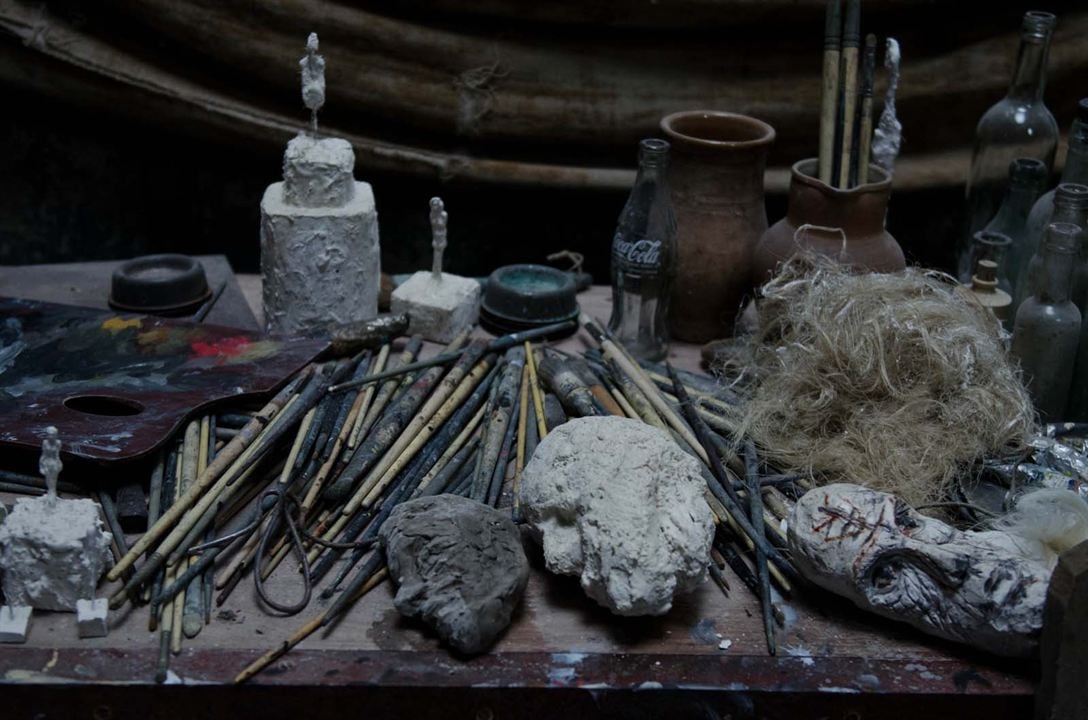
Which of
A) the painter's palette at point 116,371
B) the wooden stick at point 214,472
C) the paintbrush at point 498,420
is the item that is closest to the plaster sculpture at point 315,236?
the painter's palette at point 116,371

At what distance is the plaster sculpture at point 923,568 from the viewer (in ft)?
5.24

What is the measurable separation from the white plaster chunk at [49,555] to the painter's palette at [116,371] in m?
0.20

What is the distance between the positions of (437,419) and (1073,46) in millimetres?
2042

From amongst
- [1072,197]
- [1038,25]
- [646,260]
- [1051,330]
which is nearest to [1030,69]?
[1038,25]

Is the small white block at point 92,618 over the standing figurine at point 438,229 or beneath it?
beneath

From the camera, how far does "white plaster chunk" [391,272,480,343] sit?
242 cm

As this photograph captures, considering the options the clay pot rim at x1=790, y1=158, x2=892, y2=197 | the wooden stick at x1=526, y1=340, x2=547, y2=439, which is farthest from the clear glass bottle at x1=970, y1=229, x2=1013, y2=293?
the wooden stick at x1=526, y1=340, x2=547, y2=439

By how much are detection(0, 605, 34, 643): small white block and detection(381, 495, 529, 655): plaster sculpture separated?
498 mm

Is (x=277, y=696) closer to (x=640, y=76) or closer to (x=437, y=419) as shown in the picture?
(x=437, y=419)

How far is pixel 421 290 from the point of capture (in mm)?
2463

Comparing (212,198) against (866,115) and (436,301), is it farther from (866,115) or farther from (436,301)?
(866,115)

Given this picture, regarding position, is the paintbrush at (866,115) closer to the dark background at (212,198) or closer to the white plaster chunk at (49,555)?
the dark background at (212,198)

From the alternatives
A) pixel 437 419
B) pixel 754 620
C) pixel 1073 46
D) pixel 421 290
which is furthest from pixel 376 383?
pixel 1073 46

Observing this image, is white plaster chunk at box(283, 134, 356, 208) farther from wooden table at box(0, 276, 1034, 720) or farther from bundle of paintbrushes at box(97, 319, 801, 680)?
wooden table at box(0, 276, 1034, 720)
